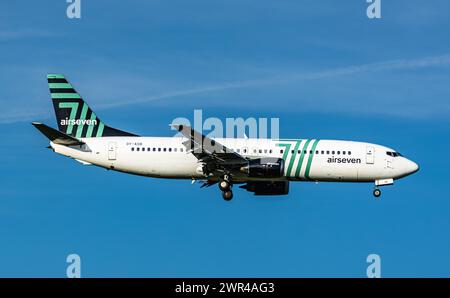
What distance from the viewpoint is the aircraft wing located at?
265 feet

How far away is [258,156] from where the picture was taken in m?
83.7

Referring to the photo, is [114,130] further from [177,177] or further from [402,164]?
[402,164]

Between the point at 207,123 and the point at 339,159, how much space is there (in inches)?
447

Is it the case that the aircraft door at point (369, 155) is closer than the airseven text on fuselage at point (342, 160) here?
No

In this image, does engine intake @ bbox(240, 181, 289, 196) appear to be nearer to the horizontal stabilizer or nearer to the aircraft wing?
the aircraft wing

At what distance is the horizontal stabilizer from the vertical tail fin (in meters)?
2.27

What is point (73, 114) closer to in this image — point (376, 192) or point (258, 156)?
point (258, 156)

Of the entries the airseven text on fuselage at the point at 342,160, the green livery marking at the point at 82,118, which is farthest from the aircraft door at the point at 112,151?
the airseven text on fuselage at the point at 342,160

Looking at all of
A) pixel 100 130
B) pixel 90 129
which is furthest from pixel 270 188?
pixel 90 129

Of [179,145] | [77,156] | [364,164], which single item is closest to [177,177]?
[179,145]

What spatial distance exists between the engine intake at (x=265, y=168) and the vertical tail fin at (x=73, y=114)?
36.8 feet

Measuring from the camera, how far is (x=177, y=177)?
84.7 metres

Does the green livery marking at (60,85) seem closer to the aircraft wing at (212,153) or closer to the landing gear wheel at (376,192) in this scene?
the aircraft wing at (212,153)

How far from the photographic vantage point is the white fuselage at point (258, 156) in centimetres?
8381
